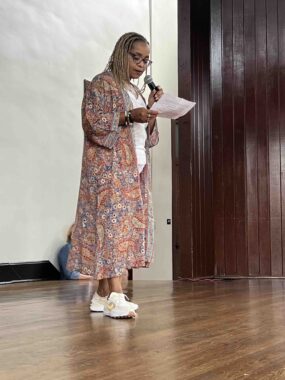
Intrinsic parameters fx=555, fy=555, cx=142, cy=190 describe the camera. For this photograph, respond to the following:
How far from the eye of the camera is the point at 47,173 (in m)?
4.31

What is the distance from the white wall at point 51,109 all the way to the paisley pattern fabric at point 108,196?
2.08 m

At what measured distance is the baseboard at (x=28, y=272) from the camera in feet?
12.7

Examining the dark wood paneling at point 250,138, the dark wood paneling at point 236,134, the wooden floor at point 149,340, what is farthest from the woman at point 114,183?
the dark wood paneling at point 250,138

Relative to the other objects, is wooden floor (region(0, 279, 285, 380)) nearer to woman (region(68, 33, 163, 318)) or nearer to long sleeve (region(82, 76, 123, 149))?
woman (region(68, 33, 163, 318))

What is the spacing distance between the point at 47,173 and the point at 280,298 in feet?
7.42

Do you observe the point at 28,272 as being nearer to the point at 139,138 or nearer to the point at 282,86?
the point at 139,138

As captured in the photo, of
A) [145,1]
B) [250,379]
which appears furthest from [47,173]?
[250,379]

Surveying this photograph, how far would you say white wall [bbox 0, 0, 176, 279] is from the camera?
13.3ft

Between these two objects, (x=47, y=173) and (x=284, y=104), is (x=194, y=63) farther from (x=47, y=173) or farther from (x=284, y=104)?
(x=47, y=173)

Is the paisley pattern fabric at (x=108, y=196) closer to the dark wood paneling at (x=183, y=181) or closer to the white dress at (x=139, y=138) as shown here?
the white dress at (x=139, y=138)

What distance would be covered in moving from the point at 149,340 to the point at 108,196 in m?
0.67

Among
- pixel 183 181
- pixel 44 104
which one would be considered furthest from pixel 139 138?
pixel 44 104

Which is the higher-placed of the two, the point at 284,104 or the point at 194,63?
the point at 194,63

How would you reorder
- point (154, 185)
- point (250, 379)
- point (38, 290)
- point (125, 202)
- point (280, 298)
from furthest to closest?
point (154, 185) → point (38, 290) → point (280, 298) → point (125, 202) → point (250, 379)
